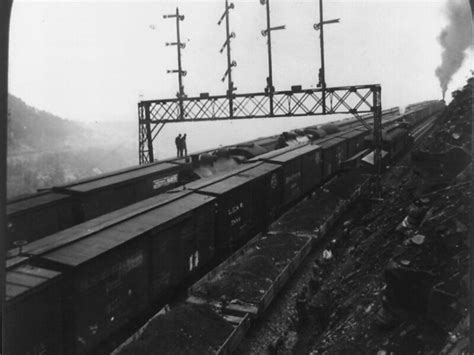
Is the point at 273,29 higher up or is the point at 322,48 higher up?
the point at 273,29

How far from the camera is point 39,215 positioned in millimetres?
10500

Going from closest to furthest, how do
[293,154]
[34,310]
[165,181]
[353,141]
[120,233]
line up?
[34,310]
[120,233]
[165,181]
[293,154]
[353,141]

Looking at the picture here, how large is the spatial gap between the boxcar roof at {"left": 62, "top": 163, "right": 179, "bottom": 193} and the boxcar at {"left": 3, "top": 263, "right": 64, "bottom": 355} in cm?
607

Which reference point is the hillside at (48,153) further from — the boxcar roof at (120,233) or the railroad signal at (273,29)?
the boxcar roof at (120,233)

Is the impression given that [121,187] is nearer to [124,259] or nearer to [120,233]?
[120,233]

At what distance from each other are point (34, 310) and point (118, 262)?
1.75 metres

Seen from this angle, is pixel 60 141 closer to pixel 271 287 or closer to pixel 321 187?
pixel 321 187

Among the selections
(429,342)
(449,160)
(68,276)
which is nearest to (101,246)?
(68,276)

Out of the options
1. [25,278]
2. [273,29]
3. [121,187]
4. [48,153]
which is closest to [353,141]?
[273,29]

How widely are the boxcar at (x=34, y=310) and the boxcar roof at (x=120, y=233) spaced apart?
421mm

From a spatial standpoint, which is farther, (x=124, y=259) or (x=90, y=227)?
(x=90, y=227)

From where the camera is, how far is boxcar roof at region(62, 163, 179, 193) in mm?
12048

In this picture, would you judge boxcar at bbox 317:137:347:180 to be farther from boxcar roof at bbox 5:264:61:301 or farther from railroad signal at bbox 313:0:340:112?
boxcar roof at bbox 5:264:61:301

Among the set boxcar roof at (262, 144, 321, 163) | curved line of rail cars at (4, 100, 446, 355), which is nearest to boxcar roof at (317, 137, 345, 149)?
boxcar roof at (262, 144, 321, 163)
